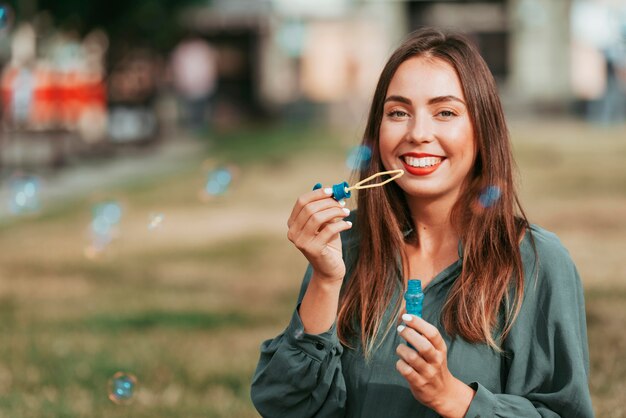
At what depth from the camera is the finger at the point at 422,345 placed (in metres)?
2.07

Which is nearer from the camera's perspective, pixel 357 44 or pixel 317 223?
pixel 317 223

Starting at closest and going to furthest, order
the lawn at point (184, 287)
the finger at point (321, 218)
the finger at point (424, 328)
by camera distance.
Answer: the finger at point (424, 328) → the finger at point (321, 218) → the lawn at point (184, 287)

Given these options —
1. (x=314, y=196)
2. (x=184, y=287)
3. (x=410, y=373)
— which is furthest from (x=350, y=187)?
(x=184, y=287)

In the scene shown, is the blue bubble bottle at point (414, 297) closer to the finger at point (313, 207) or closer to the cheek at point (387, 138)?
the finger at point (313, 207)

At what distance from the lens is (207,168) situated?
13.8 meters

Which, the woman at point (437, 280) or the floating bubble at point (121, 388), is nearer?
the woman at point (437, 280)

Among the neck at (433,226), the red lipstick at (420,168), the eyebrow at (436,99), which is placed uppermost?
the eyebrow at (436,99)

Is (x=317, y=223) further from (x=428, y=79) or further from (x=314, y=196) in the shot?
(x=428, y=79)

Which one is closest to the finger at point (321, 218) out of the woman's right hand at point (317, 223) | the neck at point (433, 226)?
the woman's right hand at point (317, 223)

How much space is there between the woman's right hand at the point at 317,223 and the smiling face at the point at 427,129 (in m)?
0.25

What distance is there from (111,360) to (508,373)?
3465 mm

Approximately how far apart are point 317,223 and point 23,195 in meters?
5.84

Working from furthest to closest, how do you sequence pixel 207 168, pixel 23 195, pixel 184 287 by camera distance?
pixel 207 168 → pixel 23 195 → pixel 184 287

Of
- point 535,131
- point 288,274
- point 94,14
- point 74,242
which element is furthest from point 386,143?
point 535,131
